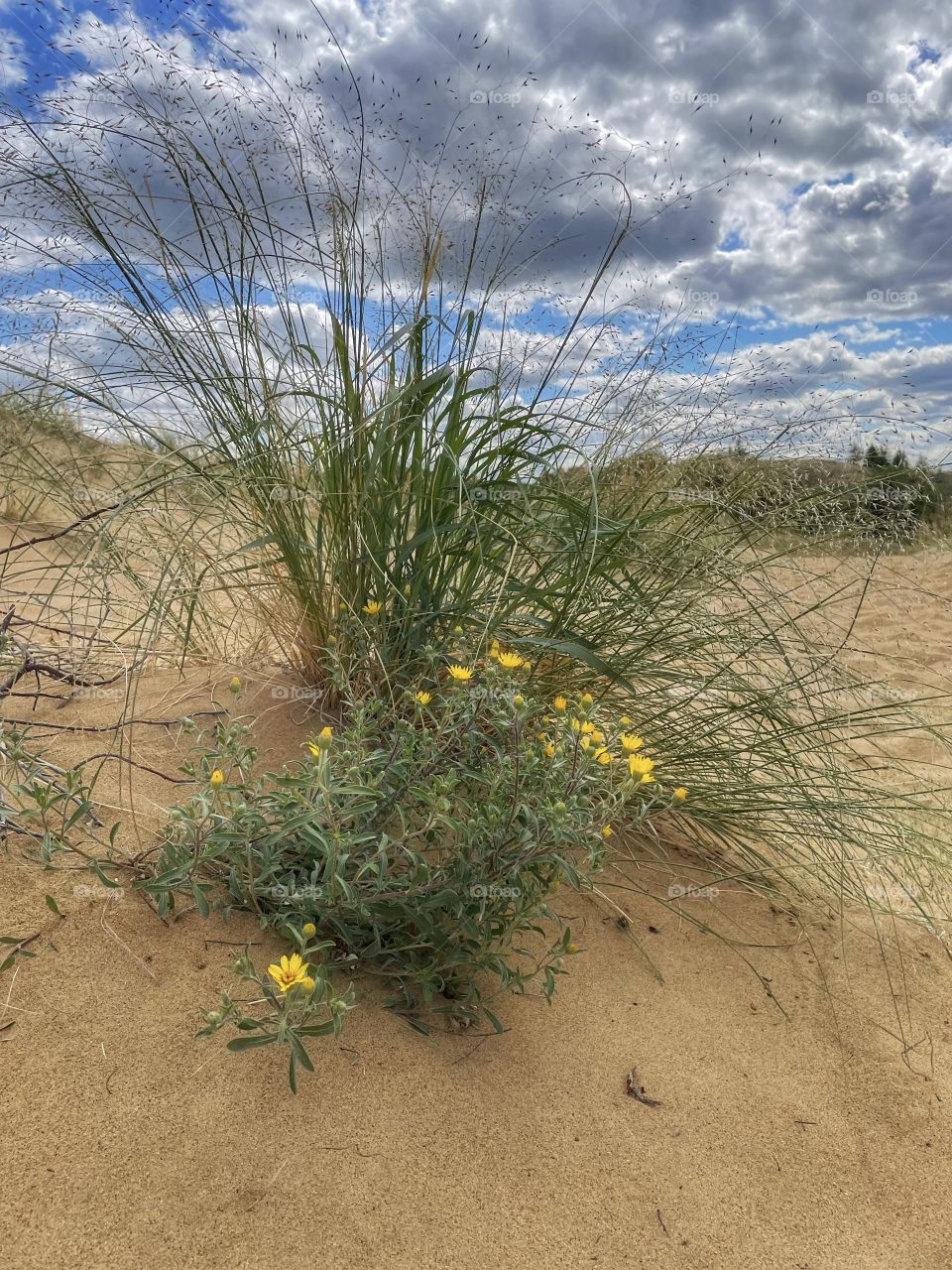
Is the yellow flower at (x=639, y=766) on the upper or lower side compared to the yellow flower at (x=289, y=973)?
upper

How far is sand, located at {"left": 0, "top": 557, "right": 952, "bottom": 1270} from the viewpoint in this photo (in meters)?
1.17

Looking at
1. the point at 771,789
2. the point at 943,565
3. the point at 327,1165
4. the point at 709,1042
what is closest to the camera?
the point at 327,1165

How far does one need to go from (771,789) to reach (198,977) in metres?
1.37

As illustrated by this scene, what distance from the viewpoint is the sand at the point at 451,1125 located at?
117 centimetres

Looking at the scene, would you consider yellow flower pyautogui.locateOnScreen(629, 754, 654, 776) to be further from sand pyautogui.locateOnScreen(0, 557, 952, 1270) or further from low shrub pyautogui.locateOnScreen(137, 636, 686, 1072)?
sand pyautogui.locateOnScreen(0, 557, 952, 1270)

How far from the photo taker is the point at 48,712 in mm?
2316

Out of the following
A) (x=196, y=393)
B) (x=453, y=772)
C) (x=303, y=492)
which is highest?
(x=196, y=393)

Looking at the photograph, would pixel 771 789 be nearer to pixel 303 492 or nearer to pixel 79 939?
pixel 303 492

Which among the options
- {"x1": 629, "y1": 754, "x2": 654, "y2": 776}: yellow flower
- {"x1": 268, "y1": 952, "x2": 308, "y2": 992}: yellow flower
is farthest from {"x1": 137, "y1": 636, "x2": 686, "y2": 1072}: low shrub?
{"x1": 268, "y1": 952, "x2": 308, "y2": 992}: yellow flower

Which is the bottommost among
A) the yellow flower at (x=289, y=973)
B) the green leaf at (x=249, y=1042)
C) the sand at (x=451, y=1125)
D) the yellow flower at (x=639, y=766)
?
the sand at (x=451, y=1125)

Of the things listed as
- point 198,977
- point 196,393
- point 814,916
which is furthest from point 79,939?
point 814,916

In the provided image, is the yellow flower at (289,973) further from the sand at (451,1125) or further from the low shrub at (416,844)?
the sand at (451,1125)

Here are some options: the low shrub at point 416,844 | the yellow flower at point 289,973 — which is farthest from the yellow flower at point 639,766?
the yellow flower at point 289,973

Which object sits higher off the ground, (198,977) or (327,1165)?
(198,977)
